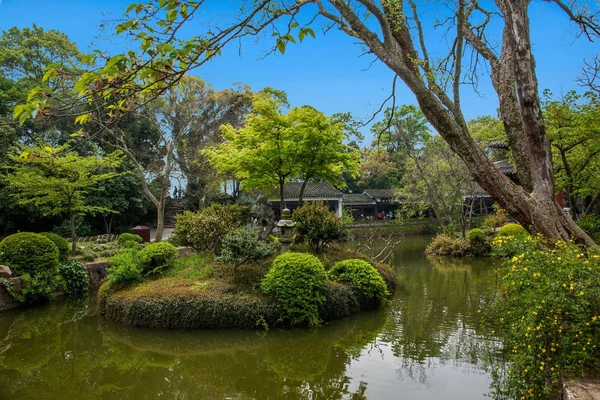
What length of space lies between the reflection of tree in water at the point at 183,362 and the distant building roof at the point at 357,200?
1045 inches

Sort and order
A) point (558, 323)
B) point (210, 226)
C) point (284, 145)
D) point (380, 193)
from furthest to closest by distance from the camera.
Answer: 1. point (380, 193)
2. point (284, 145)
3. point (210, 226)
4. point (558, 323)

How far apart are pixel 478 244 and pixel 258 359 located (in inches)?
552

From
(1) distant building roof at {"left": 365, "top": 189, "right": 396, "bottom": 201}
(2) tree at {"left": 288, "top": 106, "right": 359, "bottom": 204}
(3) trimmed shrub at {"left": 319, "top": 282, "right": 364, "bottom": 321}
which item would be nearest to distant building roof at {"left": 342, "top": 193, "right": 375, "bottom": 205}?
(1) distant building roof at {"left": 365, "top": 189, "right": 396, "bottom": 201}

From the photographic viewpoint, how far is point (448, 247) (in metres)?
17.6

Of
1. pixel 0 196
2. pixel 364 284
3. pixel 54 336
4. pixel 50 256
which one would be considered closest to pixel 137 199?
pixel 0 196

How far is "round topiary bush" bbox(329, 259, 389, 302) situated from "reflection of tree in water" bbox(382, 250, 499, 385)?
0.57m

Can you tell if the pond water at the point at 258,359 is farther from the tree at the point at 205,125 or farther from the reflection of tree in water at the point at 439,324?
the tree at the point at 205,125

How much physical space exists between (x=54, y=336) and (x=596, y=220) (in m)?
15.6

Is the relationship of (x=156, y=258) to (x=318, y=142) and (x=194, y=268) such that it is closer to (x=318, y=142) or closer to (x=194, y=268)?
(x=194, y=268)

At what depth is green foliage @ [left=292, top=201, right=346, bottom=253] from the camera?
397 inches

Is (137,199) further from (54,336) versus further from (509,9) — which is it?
(509,9)

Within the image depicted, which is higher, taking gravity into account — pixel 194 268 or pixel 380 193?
pixel 380 193

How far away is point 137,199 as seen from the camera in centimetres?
2320

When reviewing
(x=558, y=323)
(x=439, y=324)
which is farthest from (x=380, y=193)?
(x=558, y=323)
